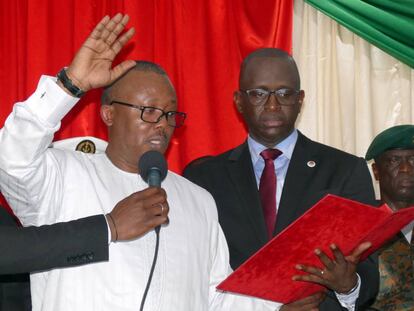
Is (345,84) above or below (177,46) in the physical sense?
below

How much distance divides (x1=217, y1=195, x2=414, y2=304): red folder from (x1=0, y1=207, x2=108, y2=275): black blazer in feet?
1.57

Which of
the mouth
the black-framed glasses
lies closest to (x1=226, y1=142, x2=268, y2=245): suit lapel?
the mouth

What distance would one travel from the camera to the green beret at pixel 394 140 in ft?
13.5

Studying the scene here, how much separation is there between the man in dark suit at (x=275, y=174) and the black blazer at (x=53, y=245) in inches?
33.7

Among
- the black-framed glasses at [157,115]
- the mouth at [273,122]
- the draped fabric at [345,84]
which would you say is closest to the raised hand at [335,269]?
the black-framed glasses at [157,115]

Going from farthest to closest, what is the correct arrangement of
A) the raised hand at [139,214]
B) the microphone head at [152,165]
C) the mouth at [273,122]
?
the mouth at [273,122], the microphone head at [152,165], the raised hand at [139,214]

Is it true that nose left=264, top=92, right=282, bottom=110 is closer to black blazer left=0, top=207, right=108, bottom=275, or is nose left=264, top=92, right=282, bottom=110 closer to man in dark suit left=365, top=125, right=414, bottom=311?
man in dark suit left=365, top=125, right=414, bottom=311

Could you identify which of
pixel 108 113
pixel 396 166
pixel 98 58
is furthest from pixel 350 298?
pixel 396 166

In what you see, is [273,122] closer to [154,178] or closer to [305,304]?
[305,304]

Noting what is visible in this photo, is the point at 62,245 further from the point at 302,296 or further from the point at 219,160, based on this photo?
the point at 219,160

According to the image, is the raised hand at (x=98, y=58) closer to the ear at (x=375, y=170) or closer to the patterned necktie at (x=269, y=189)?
the patterned necktie at (x=269, y=189)

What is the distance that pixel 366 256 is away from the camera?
109 inches

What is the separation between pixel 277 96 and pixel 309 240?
1.00 meters

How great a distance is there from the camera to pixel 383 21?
14.2 feet
